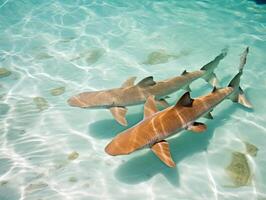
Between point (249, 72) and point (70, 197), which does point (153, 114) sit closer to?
point (70, 197)

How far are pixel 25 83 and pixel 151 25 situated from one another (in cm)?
529

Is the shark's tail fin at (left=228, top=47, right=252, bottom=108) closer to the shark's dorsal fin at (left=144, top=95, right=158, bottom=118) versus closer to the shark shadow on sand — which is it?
the shark shadow on sand

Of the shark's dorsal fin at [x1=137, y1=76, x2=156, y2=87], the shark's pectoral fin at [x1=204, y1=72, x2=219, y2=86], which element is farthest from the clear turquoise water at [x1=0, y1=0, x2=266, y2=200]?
the shark's dorsal fin at [x1=137, y1=76, x2=156, y2=87]

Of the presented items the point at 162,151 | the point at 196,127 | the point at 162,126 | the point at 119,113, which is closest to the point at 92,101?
the point at 119,113

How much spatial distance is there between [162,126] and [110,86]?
3113 mm

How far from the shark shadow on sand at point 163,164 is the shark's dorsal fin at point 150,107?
811 millimetres

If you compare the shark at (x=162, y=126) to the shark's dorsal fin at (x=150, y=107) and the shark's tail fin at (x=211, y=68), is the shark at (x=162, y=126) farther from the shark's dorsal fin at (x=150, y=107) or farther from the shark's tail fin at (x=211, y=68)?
the shark's tail fin at (x=211, y=68)

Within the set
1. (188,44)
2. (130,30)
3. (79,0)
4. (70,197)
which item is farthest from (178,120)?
(79,0)

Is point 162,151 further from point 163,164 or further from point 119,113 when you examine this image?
point 119,113

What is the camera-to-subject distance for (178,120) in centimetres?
527

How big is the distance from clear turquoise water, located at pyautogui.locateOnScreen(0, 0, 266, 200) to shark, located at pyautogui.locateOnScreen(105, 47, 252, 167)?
0.84 m

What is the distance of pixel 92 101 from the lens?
6.19 metres

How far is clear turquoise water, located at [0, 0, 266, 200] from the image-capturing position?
555 centimetres

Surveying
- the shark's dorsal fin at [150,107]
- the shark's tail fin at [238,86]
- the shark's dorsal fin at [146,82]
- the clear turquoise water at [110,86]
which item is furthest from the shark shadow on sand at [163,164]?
the shark's dorsal fin at [146,82]
